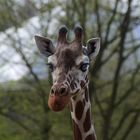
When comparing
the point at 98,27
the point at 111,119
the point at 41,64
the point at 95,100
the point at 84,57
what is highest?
the point at 84,57

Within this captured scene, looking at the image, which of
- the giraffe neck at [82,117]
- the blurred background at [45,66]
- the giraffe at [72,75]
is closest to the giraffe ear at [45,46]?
the giraffe at [72,75]

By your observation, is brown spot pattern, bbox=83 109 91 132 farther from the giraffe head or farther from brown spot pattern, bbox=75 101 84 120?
the giraffe head

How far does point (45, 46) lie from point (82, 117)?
2.29 feet

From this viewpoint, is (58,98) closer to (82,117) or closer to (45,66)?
(82,117)

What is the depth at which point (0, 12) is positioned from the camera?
1455 centimetres

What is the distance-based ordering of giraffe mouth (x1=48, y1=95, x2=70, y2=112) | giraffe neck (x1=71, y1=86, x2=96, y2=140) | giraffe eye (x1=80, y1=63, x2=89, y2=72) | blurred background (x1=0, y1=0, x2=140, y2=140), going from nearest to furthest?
1. giraffe mouth (x1=48, y1=95, x2=70, y2=112)
2. giraffe eye (x1=80, y1=63, x2=89, y2=72)
3. giraffe neck (x1=71, y1=86, x2=96, y2=140)
4. blurred background (x1=0, y1=0, x2=140, y2=140)

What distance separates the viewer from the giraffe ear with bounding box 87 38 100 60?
4516mm

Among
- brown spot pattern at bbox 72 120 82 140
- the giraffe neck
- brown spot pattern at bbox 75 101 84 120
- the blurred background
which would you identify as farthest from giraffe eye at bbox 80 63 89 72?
the blurred background

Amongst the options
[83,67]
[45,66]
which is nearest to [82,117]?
[83,67]

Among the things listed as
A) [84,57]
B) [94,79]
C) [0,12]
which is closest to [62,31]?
[84,57]

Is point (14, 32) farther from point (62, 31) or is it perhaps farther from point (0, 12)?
point (62, 31)

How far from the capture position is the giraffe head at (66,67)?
392 cm

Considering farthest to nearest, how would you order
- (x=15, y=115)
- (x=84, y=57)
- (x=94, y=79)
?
1. (x=15, y=115)
2. (x=94, y=79)
3. (x=84, y=57)

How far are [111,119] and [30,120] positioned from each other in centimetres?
234
